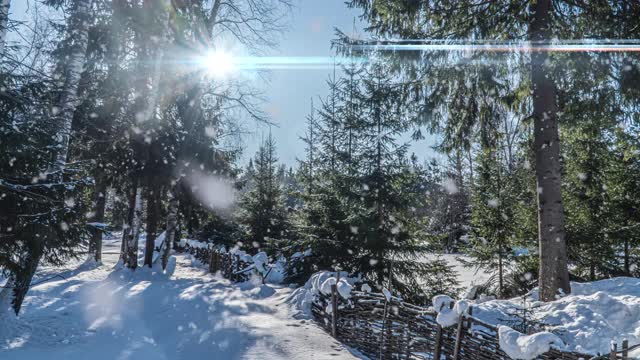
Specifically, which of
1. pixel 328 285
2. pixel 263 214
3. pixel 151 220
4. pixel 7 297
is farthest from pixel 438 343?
pixel 263 214

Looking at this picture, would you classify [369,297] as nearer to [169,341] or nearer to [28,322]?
[169,341]

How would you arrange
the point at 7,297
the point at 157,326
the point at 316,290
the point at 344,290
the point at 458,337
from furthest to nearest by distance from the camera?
1. the point at 316,290
2. the point at 157,326
3. the point at 344,290
4. the point at 7,297
5. the point at 458,337

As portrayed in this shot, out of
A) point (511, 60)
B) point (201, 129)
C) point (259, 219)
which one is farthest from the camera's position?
point (259, 219)

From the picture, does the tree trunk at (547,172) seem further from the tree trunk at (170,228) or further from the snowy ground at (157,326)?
the tree trunk at (170,228)

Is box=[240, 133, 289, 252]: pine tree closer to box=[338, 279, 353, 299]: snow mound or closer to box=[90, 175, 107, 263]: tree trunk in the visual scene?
box=[90, 175, 107, 263]: tree trunk

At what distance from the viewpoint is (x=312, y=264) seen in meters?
13.6

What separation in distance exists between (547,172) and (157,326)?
867cm

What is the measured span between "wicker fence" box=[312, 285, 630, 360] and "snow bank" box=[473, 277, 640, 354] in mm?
939

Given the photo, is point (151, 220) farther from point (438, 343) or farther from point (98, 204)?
point (438, 343)

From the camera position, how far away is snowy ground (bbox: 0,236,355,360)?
6.92 m

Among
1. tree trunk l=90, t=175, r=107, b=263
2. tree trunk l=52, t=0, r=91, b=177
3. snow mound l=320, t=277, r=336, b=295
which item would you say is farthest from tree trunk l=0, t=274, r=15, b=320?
snow mound l=320, t=277, r=336, b=295

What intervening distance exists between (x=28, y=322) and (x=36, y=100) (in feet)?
14.3

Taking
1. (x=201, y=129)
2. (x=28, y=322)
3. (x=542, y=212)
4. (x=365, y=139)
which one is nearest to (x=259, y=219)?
(x=201, y=129)

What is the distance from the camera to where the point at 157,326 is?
8.55 meters
